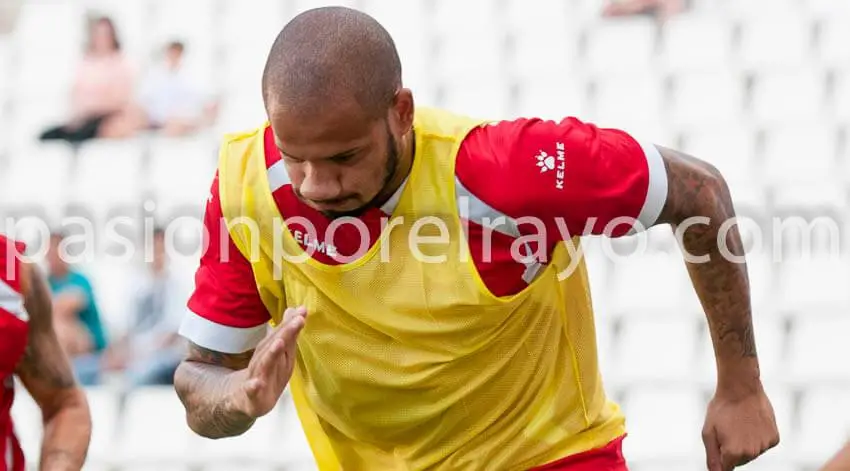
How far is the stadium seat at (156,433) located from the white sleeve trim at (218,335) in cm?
349

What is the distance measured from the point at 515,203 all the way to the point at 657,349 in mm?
3664

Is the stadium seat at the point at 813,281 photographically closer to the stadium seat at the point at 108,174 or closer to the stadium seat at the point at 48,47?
the stadium seat at the point at 108,174

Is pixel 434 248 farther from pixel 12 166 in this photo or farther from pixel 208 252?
pixel 12 166

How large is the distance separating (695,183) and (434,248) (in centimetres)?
55

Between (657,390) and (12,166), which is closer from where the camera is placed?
(657,390)

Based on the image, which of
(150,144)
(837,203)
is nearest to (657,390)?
(837,203)

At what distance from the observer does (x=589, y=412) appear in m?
3.12

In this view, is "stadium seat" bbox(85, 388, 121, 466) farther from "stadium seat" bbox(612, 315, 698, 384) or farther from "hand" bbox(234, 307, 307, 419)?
"hand" bbox(234, 307, 307, 419)

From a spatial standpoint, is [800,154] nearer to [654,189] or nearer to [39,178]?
[39,178]

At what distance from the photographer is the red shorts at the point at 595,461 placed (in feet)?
10.1

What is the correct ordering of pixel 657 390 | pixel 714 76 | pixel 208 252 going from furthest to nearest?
pixel 714 76
pixel 657 390
pixel 208 252

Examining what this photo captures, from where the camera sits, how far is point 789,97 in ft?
22.8

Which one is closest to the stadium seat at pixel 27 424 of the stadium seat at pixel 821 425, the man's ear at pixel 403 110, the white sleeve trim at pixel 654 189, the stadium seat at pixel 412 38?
the stadium seat at pixel 412 38

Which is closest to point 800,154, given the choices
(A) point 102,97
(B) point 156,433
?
(B) point 156,433
